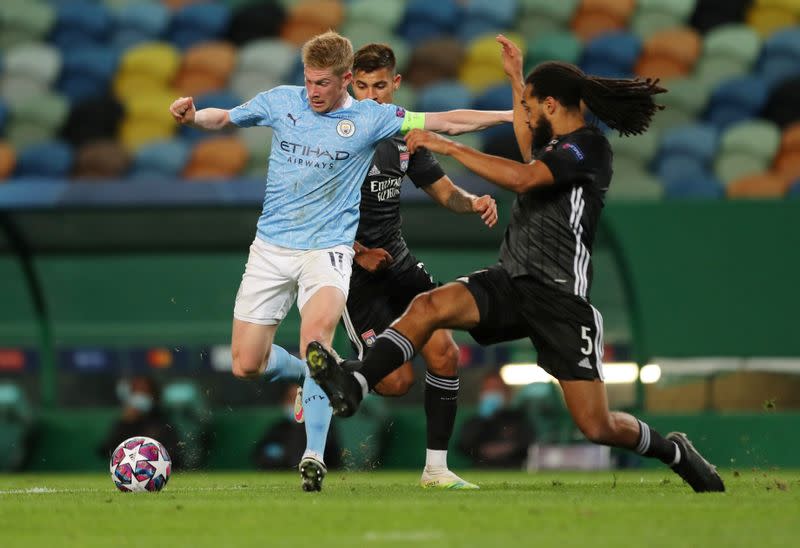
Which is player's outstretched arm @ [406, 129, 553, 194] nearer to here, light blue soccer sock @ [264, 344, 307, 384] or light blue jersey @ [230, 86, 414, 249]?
light blue jersey @ [230, 86, 414, 249]

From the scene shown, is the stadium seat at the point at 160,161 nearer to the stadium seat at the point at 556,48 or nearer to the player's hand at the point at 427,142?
the stadium seat at the point at 556,48

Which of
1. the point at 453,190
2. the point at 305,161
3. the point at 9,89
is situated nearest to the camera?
the point at 305,161

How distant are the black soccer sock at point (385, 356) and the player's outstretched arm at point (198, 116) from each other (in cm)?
173

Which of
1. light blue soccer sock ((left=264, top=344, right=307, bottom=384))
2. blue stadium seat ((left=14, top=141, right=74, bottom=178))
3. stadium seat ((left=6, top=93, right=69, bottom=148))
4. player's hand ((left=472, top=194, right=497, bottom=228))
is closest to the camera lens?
player's hand ((left=472, top=194, right=497, bottom=228))

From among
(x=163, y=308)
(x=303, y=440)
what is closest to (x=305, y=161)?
(x=303, y=440)

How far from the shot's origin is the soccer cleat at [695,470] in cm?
757

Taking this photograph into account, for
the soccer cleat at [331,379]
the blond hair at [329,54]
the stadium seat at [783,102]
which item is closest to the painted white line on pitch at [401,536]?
the soccer cleat at [331,379]

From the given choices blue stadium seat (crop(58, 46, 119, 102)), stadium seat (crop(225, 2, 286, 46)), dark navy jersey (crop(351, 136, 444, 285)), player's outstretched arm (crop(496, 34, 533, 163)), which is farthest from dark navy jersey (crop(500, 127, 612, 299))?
stadium seat (crop(225, 2, 286, 46))

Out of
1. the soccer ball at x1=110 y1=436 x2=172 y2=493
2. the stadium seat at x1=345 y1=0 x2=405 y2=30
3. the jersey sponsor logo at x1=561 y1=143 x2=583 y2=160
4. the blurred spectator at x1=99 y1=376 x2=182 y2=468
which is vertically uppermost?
the stadium seat at x1=345 y1=0 x2=405 y2=30

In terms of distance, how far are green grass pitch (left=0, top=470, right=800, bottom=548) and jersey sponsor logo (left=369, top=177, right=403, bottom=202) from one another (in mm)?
1863

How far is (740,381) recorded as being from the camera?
13312mm

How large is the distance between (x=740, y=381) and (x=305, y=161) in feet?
21.6

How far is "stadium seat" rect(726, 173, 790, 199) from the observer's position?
15703mm

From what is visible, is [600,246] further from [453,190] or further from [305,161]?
[305,161]
